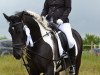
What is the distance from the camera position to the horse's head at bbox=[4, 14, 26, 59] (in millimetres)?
10016

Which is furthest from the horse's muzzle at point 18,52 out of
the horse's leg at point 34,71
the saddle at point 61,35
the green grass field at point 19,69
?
the green grass field at point 19,69

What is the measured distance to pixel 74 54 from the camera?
1241 centimetres

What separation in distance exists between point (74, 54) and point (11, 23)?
273cm

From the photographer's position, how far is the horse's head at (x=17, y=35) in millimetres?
10016

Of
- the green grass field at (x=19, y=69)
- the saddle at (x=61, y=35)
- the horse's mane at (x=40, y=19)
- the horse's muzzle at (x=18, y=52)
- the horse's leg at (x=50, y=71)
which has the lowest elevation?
the green grass field at (x=19, y=69)

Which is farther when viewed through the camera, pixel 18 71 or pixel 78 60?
pixel 18 71

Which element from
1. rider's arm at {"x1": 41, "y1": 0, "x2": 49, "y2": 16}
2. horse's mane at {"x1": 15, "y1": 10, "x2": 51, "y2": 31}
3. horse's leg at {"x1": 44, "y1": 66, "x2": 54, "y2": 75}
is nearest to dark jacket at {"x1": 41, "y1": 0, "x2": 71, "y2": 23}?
rider's arm at {"x1": 41, "y1": 0, "x2": 49, "y2": 16}

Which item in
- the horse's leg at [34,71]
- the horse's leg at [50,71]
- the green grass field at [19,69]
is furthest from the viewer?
the green grass field at [19,69]

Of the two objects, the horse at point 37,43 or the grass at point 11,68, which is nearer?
the horse at point 37,43

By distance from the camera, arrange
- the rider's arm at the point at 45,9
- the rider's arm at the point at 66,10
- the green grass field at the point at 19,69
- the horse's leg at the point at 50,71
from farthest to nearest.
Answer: the green grass field at the point at 19,69, the rider's arm at the point at 45,9, the rider's arm at the point at 66,10, the horse's leg at the point at 50,71

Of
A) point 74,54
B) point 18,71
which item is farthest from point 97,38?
point 74,54

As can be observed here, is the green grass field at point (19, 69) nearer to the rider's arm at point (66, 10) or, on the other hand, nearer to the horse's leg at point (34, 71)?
the rider's arm at point (66, 10)

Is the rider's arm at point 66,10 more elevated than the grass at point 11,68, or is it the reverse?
the rider's arm at point 66,10

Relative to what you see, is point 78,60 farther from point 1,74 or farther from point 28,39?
point 1,74
